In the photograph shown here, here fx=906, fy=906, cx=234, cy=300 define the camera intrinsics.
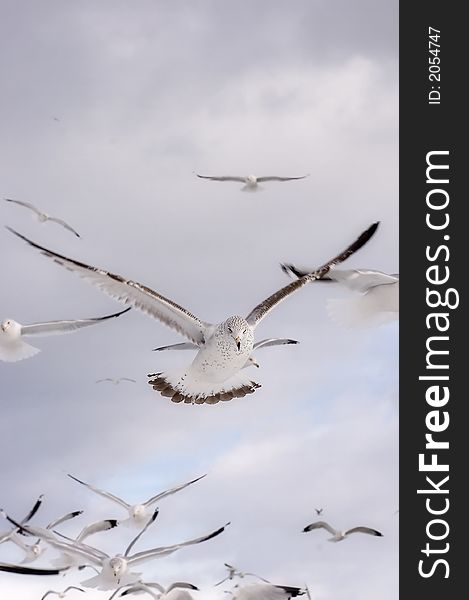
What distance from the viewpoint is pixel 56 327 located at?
10.7 meters

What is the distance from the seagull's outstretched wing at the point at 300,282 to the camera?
8.84m

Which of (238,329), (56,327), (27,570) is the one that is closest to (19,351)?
A: (56,327)

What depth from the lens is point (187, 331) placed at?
A: 8781mm

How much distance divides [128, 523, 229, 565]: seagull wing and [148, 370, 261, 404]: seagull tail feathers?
1.37m

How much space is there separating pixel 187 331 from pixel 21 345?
3038 mm

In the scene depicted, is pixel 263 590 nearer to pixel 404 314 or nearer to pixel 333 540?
pixel 404 314

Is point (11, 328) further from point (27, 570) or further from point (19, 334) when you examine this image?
point (27, 570)

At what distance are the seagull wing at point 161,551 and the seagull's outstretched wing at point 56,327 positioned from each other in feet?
8.58

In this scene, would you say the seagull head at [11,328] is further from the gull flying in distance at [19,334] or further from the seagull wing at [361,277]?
the seagull wing at [361,277]

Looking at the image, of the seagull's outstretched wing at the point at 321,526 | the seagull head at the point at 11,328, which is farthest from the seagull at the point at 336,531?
the seagull head at the point at 11,328

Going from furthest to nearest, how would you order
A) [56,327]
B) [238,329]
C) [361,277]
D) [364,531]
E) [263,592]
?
[364,531] < [56,327] < [361,277] < [263,592] < [238,329]

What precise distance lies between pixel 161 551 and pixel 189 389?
2230 mm

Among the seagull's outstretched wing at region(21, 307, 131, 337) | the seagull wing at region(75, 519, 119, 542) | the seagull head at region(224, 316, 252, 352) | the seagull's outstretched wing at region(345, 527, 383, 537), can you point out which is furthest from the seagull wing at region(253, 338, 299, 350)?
the seagull's outstretched wing at region(345, 527, 383, 537)

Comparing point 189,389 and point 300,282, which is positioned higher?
point 300,282
